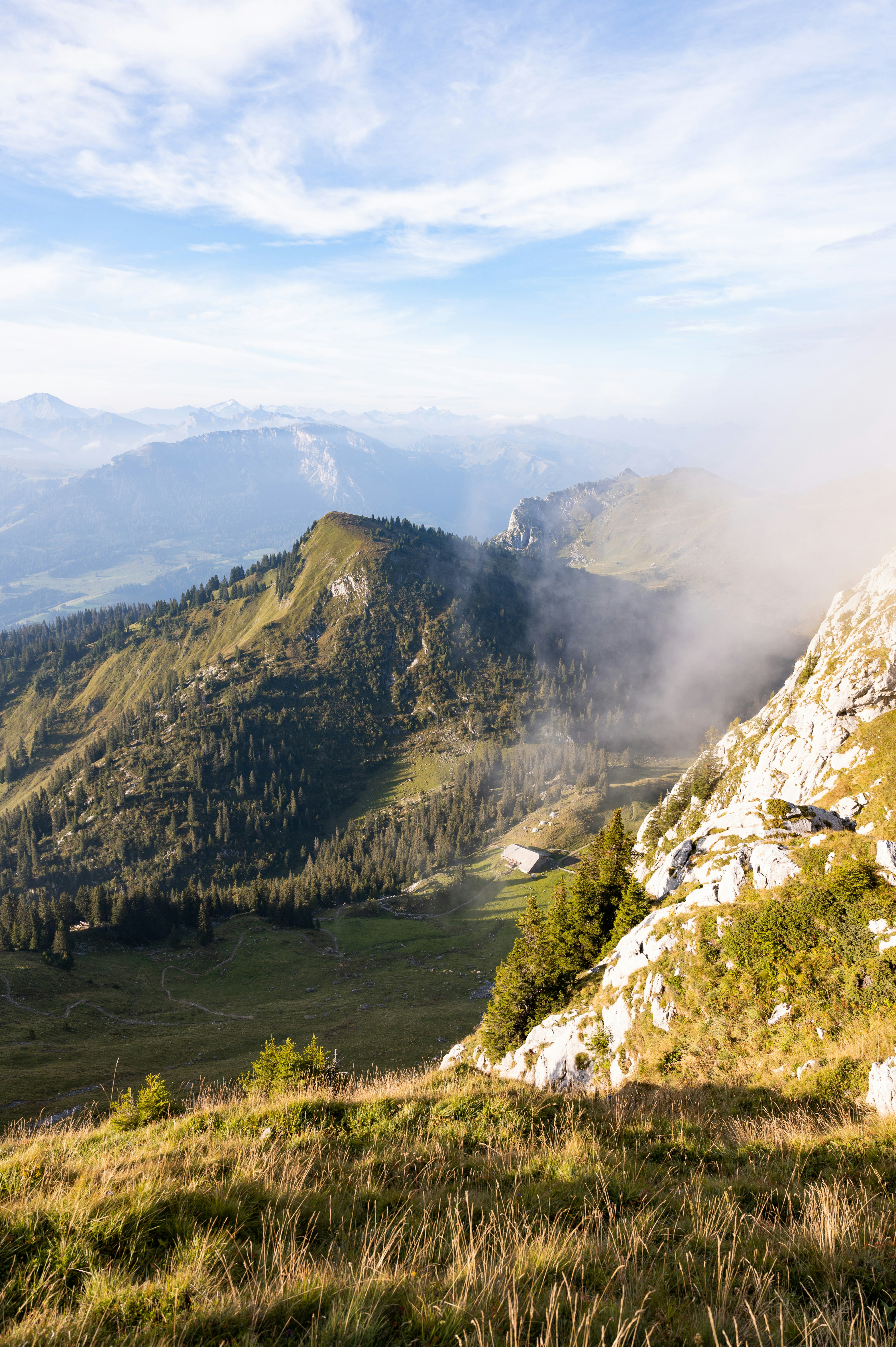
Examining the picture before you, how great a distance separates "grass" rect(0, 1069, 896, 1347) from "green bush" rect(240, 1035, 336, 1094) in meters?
4.33

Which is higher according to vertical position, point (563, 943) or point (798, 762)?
point (798, 762)

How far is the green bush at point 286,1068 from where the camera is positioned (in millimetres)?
13227

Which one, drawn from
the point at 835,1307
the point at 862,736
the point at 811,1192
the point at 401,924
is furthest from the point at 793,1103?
the point at 401,924

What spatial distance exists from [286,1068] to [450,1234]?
14444 mm

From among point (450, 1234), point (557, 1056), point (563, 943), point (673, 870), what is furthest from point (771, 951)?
point (563, 943)

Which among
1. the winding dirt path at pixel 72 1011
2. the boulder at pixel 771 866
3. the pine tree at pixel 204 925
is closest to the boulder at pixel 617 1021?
the boulder at pixel 771 866

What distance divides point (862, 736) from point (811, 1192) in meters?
32.5

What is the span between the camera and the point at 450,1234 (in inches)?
217

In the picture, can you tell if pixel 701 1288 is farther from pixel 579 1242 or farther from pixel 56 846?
pixel 56 846

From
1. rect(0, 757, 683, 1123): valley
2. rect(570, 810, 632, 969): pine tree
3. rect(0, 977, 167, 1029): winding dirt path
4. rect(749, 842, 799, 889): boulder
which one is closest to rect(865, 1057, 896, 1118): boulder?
rect(749, 842, 799, 889): boulder

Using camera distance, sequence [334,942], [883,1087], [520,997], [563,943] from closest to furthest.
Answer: [883,1087]
[520,997]
[563,943]
[334,942]

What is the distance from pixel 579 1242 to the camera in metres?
4.97

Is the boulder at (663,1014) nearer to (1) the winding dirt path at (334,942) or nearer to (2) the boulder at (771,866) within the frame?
(2) the boulder at (771,866)

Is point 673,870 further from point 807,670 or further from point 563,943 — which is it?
point 807,670
